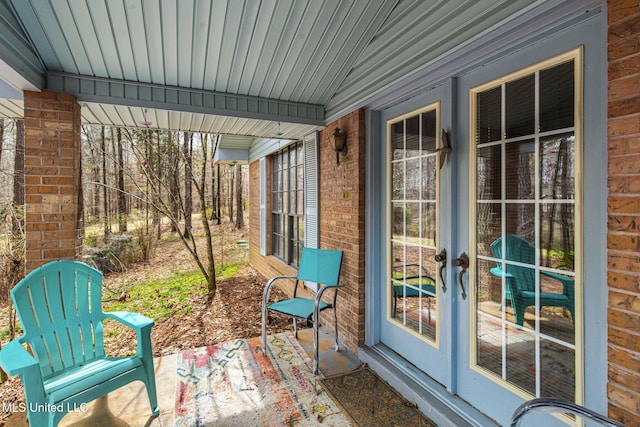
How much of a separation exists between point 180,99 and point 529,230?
2913 mm

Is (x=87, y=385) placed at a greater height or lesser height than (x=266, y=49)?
lesser

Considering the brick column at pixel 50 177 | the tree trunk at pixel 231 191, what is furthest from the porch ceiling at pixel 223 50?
the tree trunk at pixel 231 191

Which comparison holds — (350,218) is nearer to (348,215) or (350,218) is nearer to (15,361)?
(348,215)

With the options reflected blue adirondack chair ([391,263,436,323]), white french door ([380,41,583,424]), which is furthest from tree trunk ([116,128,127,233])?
white french door ([380,41,583,424])

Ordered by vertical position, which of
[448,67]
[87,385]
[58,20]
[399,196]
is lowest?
[87,385]

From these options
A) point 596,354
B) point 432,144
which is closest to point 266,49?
point 432,144

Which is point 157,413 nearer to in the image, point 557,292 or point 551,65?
point 557,292

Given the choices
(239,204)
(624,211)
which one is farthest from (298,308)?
(239,204)

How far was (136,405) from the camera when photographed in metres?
2.30

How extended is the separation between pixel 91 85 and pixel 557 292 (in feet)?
11.6

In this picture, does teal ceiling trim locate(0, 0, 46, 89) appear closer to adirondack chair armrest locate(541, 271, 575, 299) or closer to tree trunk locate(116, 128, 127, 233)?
adirondack chair armrest locate(541, 271, 575, 299)

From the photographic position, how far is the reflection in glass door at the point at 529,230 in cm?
150

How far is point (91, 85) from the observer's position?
251cm

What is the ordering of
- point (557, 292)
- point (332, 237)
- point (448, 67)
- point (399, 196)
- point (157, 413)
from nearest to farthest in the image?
point (557, 292) → point (448, 67) → point (157, 413) → point (399, 196) → point (332, 237)
